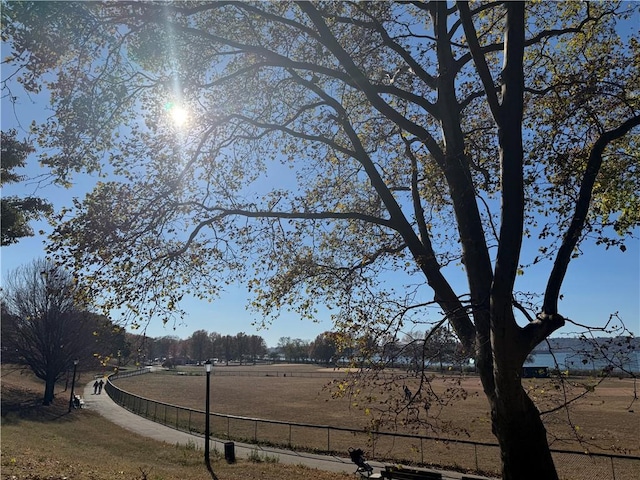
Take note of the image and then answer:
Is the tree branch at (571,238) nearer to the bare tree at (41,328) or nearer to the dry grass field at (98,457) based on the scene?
the dry grass field at (98,457)

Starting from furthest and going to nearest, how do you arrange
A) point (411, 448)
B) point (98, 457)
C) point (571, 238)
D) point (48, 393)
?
point (48, 393)
point (98, 457)
point (411, 448)
point (571, 238)

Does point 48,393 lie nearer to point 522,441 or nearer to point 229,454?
point 229,454

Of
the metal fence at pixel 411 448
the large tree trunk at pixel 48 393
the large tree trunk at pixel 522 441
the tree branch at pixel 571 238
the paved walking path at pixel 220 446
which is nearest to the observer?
the large tree trunk at pixel 522 441

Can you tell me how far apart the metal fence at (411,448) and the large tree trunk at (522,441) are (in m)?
4.00

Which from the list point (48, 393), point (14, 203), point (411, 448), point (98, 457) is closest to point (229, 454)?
point (98, 457)

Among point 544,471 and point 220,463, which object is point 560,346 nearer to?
point 544,471

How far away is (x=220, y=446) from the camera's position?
20.3m

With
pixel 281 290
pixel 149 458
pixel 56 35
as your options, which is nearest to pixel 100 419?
pixel 149 458

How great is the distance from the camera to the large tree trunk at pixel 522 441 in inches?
245

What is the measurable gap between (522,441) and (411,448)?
8.94 metres

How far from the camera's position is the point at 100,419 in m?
29.8

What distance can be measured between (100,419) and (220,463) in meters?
17.2

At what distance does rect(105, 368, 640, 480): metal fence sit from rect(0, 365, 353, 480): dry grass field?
3.19 metres

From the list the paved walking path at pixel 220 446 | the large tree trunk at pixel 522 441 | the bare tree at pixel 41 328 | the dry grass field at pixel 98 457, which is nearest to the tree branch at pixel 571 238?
the large tree trunk at pixel 522 441
